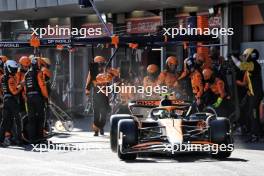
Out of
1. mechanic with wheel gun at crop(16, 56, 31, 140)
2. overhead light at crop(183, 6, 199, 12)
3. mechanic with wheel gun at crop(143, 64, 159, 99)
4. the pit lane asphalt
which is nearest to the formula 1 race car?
the pit lane asphalt

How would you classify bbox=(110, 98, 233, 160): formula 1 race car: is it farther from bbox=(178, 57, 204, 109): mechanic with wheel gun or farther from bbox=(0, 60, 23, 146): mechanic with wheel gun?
bbox=(0, 60, 23, 146): mechanic with wheel gun

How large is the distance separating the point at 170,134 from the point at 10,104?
16.1 ft

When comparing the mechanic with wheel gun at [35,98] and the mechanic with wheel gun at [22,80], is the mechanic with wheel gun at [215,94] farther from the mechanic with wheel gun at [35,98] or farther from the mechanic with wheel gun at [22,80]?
the mechanic with wheel gun at [22,80]

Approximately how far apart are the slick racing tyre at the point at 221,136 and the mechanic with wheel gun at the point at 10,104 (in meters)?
5.13

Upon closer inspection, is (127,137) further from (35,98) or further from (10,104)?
(10,104)

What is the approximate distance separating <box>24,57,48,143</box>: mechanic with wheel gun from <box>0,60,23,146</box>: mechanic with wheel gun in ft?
1.18

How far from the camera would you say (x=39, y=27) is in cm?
2889

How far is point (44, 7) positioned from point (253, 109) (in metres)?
11.0

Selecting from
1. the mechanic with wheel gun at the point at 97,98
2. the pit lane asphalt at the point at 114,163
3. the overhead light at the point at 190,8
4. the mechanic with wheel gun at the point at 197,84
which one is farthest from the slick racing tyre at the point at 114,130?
the overhead light at the point at 190,8

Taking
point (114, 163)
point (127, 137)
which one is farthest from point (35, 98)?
point (114, 163)

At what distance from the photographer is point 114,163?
11.9 meters

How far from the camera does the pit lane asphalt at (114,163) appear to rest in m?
10.8

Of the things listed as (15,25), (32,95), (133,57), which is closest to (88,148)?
(32,95)

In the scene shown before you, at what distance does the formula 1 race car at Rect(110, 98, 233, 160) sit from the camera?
12.1 m
